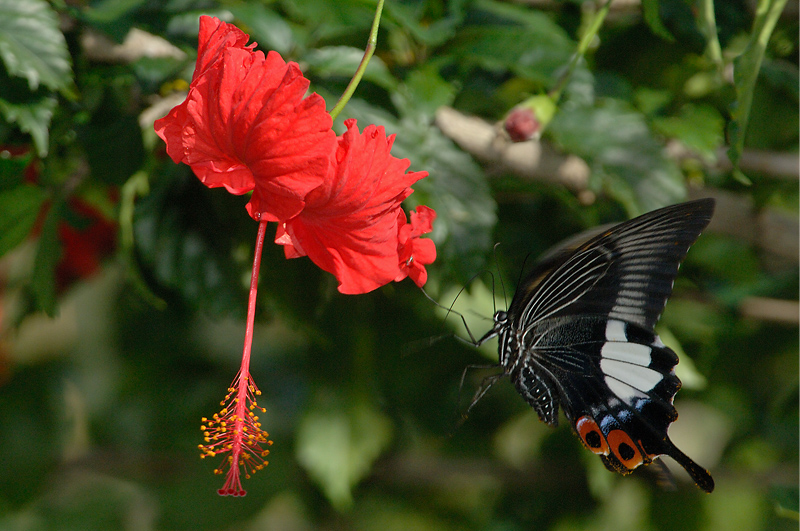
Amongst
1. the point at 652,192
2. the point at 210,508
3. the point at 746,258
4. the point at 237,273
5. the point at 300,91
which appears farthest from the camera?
the point at 210,508

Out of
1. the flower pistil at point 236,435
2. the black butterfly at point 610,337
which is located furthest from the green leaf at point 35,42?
the black butterfly at point 610,337

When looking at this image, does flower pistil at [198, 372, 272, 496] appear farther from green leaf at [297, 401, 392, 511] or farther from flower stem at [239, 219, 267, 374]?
green leaf at [297, 401, 392, 511]

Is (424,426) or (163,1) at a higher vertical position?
(163,1)

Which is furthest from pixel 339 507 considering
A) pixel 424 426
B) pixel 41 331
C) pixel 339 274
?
pixel 41 331

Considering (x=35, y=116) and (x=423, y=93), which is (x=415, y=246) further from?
(x=35, y=116)

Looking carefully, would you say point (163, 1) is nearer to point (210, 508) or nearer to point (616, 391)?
point (616, 391)

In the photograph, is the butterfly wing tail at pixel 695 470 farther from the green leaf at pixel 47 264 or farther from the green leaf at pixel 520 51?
the green leaf at pixel 47 264

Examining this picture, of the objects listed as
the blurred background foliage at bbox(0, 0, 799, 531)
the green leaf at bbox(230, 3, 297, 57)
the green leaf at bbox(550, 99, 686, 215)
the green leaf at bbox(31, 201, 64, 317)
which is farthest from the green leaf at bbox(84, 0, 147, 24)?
the green leaf at bbox(550, 99, 686, 215)

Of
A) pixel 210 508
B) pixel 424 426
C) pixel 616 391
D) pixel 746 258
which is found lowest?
pixel 210 508

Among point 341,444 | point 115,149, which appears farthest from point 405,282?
point 115,149
